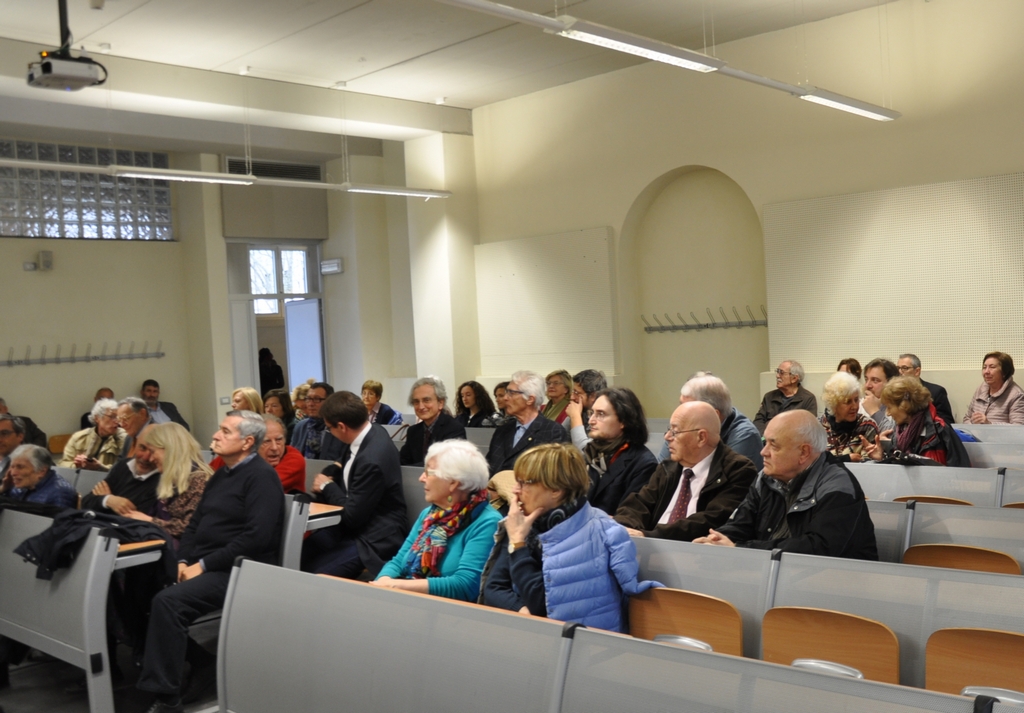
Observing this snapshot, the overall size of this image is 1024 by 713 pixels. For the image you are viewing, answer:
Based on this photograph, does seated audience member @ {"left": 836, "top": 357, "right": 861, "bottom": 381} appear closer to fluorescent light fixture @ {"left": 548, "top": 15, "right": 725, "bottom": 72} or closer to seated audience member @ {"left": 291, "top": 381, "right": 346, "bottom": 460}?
fluorescent light fixture @ {"left": 548, "top": 15, "right": 725, "bottom": 72}

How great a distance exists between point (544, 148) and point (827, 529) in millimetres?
8266

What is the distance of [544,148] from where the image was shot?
1070 centimetres

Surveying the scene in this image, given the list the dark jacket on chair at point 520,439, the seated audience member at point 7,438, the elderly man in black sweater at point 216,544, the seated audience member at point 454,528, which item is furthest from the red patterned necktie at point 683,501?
the seated audience member at point 7,438

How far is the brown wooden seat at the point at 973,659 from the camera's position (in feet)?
7.18

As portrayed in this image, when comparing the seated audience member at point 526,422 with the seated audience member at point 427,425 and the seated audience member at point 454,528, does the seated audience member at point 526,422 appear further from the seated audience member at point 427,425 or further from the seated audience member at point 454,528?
the seated audience member at point 454,528

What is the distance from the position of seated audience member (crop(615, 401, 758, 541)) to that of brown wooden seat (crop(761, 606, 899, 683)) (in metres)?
0.96

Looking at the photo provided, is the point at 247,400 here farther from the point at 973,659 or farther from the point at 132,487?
the point at 973,659

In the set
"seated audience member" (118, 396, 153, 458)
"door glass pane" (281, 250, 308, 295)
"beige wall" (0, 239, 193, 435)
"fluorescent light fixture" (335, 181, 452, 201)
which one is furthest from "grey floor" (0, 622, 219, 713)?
"door glass pane" (281, 250, 308, 295)

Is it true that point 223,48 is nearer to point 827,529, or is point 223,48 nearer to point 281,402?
point 281,402

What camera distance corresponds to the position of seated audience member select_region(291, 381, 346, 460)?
6188 millimetres

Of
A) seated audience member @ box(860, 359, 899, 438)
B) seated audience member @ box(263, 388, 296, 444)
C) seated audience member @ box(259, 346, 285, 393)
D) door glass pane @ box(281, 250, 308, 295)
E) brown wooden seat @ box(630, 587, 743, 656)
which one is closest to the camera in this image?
brown wooden seat @ box(630, 587, 743, 656)

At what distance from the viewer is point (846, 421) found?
525 cm

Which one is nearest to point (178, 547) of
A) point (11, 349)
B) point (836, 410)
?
point (836, 410)

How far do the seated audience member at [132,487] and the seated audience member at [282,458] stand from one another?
655 mm
